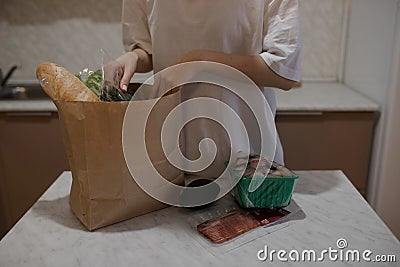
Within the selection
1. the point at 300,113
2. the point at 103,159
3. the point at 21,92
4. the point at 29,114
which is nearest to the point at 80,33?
the point at 21,92

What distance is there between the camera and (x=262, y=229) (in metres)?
0.75

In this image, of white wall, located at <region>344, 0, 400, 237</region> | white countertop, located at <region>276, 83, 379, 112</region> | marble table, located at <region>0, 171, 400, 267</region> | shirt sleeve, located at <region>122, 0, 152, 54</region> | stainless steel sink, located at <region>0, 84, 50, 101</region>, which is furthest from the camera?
stainless steel sink, located at <region>0, 84, 50, 101</region>

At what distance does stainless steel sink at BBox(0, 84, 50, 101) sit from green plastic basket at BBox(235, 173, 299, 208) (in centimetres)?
148

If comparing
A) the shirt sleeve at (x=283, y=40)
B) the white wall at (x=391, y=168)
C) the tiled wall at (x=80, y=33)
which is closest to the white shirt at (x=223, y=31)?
the shirt sleeve at (x=283, y=40)

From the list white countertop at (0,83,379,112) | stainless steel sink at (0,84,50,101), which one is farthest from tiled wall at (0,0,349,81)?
white countertop at (0,83,379,112)

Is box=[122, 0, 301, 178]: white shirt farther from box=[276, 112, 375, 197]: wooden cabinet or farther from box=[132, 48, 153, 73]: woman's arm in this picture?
box=[276, 112, 375, 197]: wooden cabinet

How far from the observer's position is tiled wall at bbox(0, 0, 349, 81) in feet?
6.77

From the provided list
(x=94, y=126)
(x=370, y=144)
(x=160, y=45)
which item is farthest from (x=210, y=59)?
(x=370, y=144)

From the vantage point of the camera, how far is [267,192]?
77cm

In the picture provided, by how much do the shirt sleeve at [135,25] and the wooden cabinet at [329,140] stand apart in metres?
0.88

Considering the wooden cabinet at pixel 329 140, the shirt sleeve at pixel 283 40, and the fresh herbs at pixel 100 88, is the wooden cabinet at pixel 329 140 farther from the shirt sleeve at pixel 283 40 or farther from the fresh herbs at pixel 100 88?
the fresh herbs at pixel 100 88

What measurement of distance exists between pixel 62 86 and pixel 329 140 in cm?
137

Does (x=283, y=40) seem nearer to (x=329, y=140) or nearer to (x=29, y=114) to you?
(x=329, y=140)

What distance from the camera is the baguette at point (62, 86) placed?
0.70 meters
